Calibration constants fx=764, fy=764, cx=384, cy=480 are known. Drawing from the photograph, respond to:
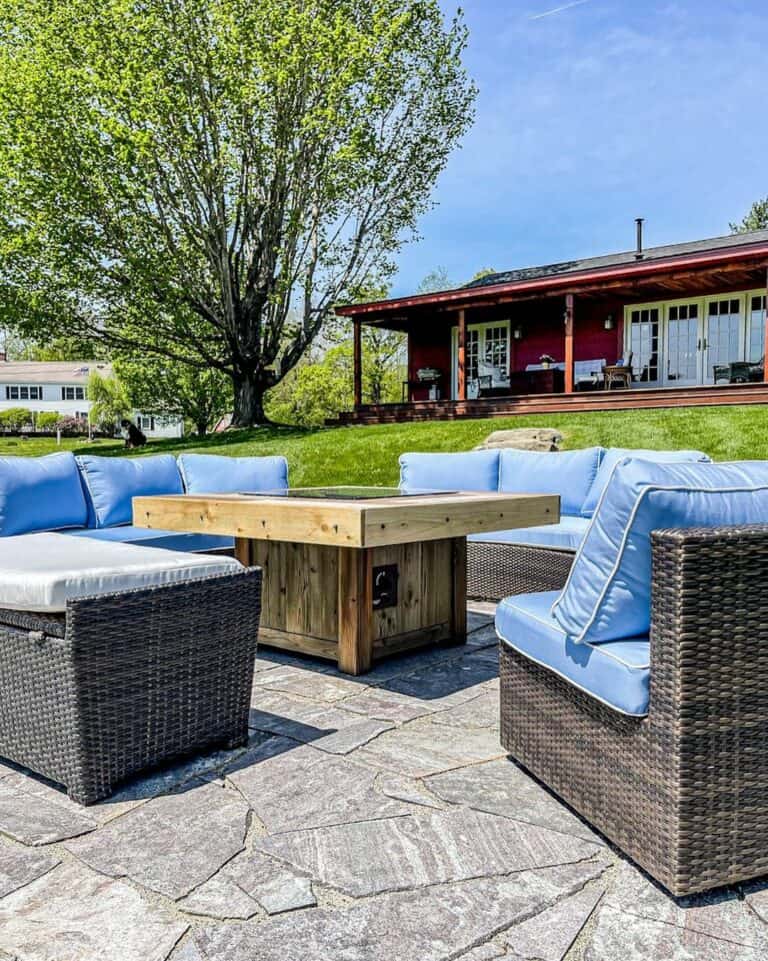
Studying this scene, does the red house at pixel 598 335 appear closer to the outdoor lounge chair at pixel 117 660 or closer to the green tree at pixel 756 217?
the outdoor lounge chair at pixel 117 660

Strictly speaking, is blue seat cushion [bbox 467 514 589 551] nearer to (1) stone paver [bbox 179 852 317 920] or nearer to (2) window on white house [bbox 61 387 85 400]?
(1) stone paver [bbox 179 852 317 920]

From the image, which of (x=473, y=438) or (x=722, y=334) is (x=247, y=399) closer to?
(x=473, y=438)

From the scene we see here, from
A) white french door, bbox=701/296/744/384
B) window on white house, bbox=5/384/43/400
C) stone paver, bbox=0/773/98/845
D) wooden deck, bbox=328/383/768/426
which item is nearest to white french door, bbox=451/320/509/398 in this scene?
wooden deck, bbox=328/383/768/426

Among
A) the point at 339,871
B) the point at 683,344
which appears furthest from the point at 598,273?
the point at 339,871

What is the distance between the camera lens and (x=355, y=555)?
3.34 meters

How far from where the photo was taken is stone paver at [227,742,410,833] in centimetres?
205

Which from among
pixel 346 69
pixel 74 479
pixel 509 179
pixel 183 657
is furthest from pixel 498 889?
pixel 509 179

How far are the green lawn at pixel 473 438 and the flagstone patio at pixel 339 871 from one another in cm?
709

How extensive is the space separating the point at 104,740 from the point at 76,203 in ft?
46.1

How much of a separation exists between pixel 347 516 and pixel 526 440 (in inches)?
249

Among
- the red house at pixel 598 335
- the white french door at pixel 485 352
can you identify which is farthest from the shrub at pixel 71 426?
the white french door at pixel 485 352

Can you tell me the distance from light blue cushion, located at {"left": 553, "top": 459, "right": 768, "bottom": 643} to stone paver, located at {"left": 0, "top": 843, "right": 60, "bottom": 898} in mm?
1396

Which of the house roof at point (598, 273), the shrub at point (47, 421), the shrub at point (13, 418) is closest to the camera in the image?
the house roof at point (598, 273)

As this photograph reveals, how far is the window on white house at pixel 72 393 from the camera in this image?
4259cm
